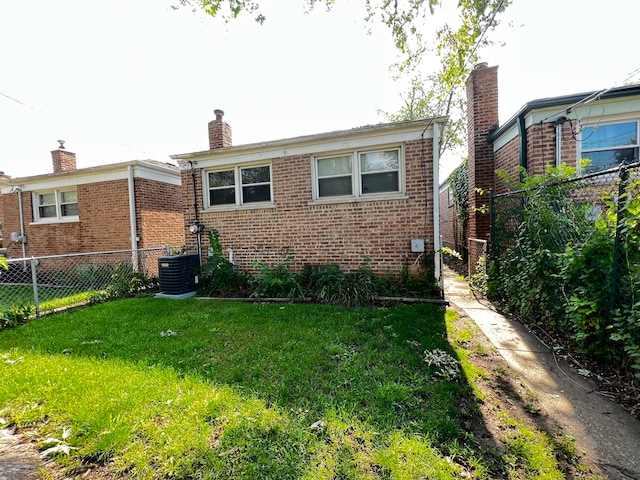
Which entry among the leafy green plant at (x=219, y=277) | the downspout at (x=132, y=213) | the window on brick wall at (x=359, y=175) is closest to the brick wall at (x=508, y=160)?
the window on brick wall at (x=359, y=175)

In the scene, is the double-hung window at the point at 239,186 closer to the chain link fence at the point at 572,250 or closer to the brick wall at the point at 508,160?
the chain link fence at the point at 572,250

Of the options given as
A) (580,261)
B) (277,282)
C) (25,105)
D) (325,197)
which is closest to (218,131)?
(325,197)

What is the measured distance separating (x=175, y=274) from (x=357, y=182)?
4.70m

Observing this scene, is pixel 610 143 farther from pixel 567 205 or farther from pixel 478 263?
pixel 567 205

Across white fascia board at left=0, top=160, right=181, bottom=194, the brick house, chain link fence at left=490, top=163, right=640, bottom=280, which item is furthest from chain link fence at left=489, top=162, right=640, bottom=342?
white fascia board at left=0, top=160, right=181, bottom=194

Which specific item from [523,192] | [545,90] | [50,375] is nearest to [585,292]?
[523,192]

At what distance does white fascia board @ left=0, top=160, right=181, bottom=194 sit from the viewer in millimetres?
8859

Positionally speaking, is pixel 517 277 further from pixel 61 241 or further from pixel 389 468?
pixel 61 241

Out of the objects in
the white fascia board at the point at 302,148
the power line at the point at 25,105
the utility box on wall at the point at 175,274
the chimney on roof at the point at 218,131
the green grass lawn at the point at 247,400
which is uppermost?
the power line at the point at 25,105

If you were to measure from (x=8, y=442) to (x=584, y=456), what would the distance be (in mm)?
4164

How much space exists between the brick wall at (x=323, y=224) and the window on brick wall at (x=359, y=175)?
21cm

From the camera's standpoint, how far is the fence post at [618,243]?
2740 mm

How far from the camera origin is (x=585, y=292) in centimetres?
306

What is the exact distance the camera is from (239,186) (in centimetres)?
729
